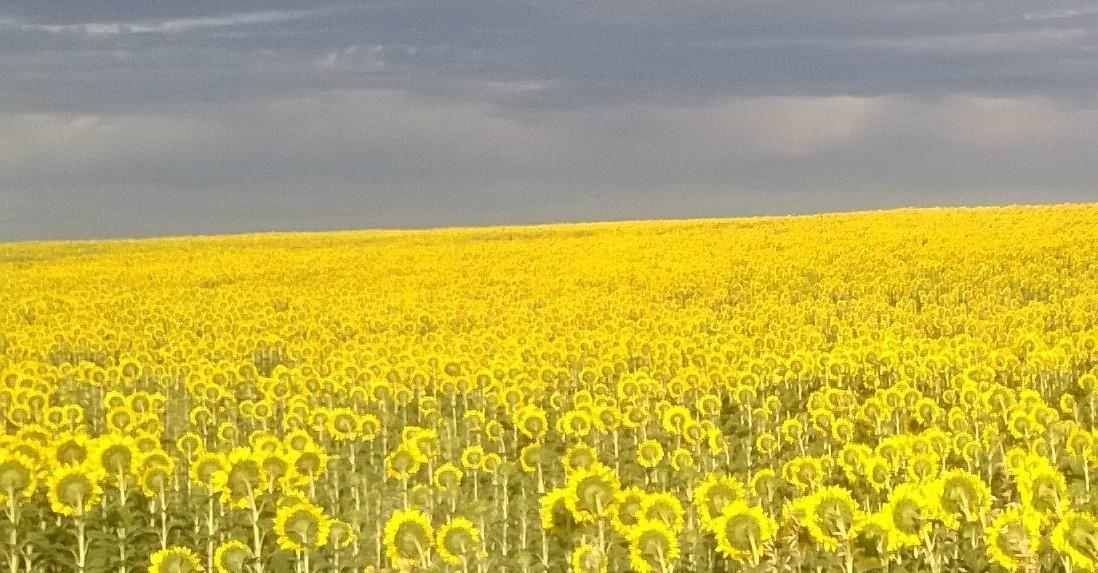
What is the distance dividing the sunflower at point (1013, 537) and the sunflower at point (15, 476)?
636cm

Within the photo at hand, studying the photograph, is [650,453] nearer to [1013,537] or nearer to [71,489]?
[1013,537]

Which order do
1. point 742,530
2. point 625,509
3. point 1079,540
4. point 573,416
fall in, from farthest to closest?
point 573,416
point 625,509
point 742,530
point 1079,540

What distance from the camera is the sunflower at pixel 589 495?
6836 millimetres

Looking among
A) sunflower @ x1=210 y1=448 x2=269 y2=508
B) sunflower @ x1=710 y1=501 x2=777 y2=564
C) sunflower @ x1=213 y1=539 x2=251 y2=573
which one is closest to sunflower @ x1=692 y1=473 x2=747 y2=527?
sunflower @ x1=710 y1=501 x2=777 y2=564

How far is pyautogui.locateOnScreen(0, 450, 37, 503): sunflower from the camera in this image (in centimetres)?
801

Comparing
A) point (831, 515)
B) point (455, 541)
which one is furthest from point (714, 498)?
point (455, 541)

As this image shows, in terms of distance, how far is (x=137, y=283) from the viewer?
41.6 meters

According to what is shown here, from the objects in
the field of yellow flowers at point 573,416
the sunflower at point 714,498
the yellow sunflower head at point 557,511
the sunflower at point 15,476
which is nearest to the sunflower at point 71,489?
the field of yellow flowers at point 573,416

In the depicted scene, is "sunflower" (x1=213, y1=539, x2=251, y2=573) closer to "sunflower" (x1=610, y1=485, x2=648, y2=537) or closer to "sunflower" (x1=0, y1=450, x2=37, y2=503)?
"sunflower" (x1=0, y1=450, x2=37, y2=503)

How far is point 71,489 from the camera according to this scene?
820cm

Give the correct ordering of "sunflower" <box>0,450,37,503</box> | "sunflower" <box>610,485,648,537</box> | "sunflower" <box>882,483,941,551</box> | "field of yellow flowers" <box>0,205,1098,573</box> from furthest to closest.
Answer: "sunflower" <box>0,450,37,503</box>, "field of yellow flowers" <box>0,205,1098,573</box>, "sunflower" <box>610,485,648,537</box>, "sunflower" <box>882,483,941,551</box>

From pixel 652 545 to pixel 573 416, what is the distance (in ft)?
19.1

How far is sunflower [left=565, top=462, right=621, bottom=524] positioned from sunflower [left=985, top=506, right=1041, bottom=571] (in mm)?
2162

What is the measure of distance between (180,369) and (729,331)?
10504mm
